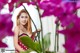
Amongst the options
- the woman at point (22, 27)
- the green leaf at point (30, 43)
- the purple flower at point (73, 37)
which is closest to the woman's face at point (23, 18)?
the woman at point (22, 27)

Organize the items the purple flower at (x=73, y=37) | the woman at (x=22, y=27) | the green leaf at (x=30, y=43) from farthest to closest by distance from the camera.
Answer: the woman at (x=22, y=27) → the green leaf at (x=30, y=43) → the purple flower at (x=73, y=37)

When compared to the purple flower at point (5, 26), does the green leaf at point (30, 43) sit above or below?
below

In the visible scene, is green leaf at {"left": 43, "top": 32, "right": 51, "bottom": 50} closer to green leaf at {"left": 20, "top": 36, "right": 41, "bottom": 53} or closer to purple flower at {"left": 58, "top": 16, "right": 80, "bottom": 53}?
green leaf at {"left": 20, "top": 36, "right": 41, "bottom": 53}

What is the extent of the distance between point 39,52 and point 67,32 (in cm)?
19

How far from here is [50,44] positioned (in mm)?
708

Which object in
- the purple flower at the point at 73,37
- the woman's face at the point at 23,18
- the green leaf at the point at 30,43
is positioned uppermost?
the woman's face at the point at 23,18

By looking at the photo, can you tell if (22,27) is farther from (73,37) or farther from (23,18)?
(73,37)

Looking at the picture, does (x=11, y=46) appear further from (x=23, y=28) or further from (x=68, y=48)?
(x=68, y=48)

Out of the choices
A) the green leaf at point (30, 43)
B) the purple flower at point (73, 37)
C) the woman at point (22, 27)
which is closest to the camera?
the purple flower at point (73, 37)

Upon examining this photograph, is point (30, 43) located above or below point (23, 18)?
below

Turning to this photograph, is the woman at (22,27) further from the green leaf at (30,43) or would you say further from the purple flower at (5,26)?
the purple flower at (5,26)

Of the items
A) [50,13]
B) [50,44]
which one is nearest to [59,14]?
[50,13]

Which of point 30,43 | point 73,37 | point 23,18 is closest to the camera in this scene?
point 73,37

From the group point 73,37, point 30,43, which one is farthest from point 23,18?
point 73,37
